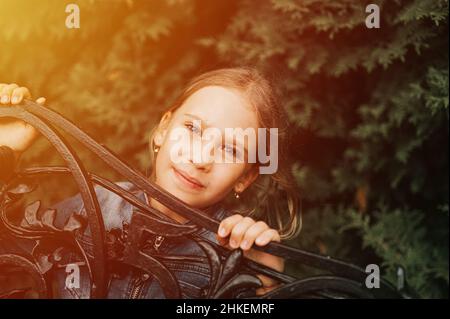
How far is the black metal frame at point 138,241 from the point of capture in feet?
4.83

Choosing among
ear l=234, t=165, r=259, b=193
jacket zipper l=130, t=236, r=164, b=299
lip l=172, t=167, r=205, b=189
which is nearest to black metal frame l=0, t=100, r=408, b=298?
jacket zipper l=130, t=236, r=164, b=299

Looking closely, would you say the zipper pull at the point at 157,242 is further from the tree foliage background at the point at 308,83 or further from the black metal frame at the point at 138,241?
the tree foliage background at the point at 308,83

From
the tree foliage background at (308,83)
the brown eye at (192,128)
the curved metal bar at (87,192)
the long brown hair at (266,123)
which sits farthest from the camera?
the tree foliage background at (308,83)

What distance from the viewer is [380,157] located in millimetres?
3021

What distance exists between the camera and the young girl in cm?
176

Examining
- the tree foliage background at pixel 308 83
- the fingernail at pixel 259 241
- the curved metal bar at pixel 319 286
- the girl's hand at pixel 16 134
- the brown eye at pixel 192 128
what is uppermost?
the tree foliage background at pixel 308 83

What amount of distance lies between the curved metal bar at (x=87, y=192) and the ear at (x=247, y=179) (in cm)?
60

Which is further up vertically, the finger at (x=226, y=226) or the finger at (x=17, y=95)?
the finger at (x=17, y=95)

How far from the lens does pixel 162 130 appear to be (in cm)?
197

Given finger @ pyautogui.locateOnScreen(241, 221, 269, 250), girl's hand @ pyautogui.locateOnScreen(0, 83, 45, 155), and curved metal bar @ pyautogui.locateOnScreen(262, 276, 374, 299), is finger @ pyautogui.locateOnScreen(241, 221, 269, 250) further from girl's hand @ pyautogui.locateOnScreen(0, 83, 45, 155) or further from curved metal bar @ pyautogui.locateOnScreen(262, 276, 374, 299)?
girl's hand @ pyautogui.locateOnScreen(0, 83, 45, 155)

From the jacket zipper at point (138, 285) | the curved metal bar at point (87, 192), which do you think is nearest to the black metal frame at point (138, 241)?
the curved metal bar at point (87, 192)
